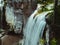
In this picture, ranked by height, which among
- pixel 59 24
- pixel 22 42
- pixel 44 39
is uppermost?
pixel 59 24

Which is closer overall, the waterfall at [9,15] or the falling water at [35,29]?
the falling water at [35,29]

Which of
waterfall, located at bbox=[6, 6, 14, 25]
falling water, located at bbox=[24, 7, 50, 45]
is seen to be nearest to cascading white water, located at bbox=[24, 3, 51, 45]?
falling water, located at bbox=[24, 7, 50, 45]

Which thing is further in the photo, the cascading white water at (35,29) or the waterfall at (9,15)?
the waterfall at (9,15)

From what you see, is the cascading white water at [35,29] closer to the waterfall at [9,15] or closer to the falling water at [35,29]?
the falling water at [35,29]

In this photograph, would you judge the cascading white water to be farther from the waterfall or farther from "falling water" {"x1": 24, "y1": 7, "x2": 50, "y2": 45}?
the waterfall

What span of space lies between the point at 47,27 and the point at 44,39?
13.1 inches

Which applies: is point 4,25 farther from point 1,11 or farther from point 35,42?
point 35,42

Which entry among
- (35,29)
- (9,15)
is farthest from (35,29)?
(9,15)

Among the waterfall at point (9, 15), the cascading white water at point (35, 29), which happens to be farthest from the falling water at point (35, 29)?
the waterfall at point (9, 15)

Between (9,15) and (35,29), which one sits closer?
(35,29)

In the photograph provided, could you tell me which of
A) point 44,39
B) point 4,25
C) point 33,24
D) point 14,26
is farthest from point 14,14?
point 44,39

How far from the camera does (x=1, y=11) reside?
9109 mm

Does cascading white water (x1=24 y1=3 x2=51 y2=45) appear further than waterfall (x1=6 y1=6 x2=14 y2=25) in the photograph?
No

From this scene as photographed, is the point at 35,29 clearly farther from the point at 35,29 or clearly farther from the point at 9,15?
the point at 9,15
